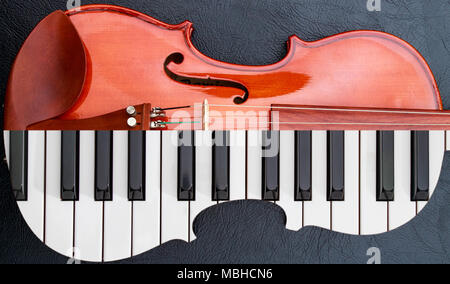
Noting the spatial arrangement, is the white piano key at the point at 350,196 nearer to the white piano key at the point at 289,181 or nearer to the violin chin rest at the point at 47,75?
the white piano key at the point at 289,181

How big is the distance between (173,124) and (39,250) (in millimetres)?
529

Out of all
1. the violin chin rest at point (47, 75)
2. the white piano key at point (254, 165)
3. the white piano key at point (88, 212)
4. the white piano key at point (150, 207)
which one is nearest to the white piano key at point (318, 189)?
the white piano key at point (254, 165)

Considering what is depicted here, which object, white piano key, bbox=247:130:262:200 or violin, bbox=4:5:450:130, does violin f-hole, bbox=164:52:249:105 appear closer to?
violin, bbox=4:5:450:130

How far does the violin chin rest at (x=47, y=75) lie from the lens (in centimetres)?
66

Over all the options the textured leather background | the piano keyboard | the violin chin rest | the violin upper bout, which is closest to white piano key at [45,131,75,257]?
the piano keyboard

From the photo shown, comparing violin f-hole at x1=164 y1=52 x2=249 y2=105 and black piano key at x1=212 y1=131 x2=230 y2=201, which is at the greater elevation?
violin f-hole at x1=164 y1=52 x2=249 y2=105

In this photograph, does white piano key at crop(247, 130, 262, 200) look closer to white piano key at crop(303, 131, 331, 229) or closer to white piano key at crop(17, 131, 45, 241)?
white piano key at crop(303, 131, 331, 229)

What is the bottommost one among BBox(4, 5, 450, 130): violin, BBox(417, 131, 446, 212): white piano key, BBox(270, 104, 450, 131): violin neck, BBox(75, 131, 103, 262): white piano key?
BBox(75, 131, 103, 262): white piano key

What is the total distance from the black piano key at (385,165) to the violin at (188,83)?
66 millimetres

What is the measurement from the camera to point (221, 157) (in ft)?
1.94

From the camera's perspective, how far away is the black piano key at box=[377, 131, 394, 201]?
0.60 m

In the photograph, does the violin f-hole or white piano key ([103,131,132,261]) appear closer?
Answer: white piano key ([103,131,132,261])

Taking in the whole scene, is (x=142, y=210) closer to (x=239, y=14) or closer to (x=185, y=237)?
(x=185, y=237)
